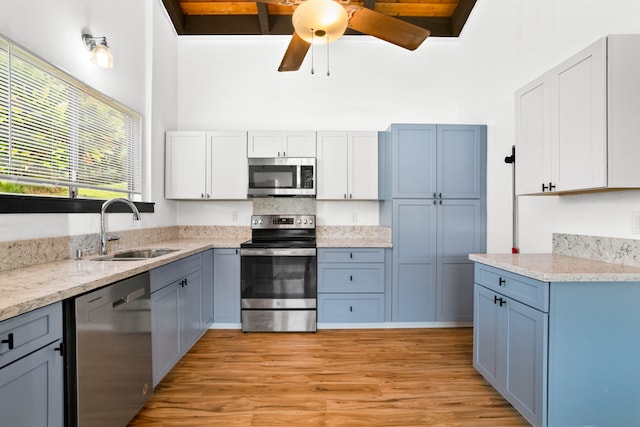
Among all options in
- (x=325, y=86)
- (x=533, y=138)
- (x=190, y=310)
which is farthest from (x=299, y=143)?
(x=533, y=138)

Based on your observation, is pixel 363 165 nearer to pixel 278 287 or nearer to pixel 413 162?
pixel 413 162

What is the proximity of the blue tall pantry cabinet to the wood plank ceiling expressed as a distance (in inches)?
62.9

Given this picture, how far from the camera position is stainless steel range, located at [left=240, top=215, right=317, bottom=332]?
326 cm

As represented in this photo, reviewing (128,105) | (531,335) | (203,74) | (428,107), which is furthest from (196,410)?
(428,107)

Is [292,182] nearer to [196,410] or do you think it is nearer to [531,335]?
[196,410]

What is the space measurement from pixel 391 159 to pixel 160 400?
2950mm

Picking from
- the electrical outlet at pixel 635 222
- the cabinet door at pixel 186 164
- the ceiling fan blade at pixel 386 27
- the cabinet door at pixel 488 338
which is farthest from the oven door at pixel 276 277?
the electrical outlet at pixel 635 222

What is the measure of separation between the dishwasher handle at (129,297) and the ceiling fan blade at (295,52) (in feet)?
6.48

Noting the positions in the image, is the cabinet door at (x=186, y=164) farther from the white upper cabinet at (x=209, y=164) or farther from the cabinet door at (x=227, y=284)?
the cabinet door at (x=227, y=284)

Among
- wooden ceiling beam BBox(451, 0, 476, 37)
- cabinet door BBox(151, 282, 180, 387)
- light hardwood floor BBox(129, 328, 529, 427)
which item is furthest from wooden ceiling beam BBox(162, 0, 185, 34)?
light hardwood floor BBox(129, 328, 529, 427)

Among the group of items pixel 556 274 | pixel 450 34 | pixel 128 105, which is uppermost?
pixel 450 34

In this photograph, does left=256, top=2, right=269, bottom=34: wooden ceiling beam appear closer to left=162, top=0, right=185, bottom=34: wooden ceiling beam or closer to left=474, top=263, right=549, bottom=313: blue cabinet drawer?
left=162, top=0, right=185, bottom=34: wooden ceiling beam

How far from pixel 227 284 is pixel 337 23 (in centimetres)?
268

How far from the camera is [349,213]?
392cm
